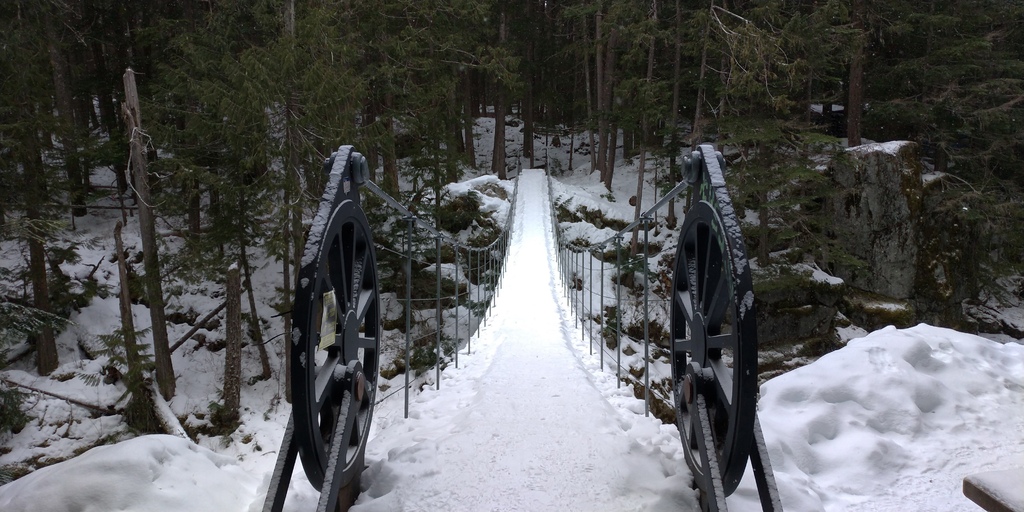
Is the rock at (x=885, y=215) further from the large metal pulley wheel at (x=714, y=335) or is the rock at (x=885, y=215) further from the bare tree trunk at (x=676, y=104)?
the large metal pulley wheel at (x=714, y=335)

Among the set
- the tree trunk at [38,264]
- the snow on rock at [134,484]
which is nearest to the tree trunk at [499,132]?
the tree trunk at [38,264]

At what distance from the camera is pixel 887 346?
2.81 meters

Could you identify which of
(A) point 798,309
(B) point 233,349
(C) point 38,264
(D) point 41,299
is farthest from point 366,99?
(A) point 798,309

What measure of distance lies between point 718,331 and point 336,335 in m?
1.21

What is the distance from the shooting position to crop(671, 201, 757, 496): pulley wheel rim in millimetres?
1327

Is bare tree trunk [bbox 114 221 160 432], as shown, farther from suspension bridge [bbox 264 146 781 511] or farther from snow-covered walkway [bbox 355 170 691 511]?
suspension bridge [bbox 264 146 781 511]

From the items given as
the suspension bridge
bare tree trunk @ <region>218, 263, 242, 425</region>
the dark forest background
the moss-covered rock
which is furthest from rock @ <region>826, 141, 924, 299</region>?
bare tree trunk @ <region>218, 263, 242, 425</region>

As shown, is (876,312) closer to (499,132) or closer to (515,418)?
(515,418)

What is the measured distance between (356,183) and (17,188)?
27.6 ft

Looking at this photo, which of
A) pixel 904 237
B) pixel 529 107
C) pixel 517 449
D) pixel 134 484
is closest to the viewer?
pixel 134 484

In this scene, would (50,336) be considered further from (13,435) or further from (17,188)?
(17,188)

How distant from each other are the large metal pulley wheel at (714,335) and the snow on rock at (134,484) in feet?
5.10

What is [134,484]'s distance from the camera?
174 centimetres

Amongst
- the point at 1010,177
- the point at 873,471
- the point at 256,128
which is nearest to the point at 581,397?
the point at 873,471
